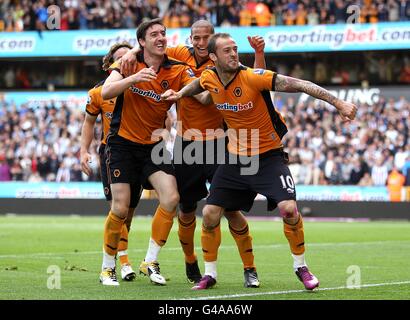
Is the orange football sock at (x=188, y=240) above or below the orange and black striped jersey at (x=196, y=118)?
below

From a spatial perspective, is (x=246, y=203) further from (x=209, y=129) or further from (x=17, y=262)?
(x=17, y=262)

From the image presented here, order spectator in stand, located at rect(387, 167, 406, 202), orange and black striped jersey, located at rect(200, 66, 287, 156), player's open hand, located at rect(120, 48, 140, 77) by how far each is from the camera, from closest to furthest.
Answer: orange and black striped jersey, located at rect(200, 66, 287, 156)
player's open hand, located at rect(120, 48, 140, 77)
spectator in stand, located at rect(387, 167, 406, 202)

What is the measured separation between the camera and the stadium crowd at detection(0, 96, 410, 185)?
28266 mm

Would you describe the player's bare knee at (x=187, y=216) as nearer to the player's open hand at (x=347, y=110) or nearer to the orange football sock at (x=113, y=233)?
the orange football sock at (x=113, y=233)

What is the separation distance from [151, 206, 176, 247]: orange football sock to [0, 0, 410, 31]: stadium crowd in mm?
22463

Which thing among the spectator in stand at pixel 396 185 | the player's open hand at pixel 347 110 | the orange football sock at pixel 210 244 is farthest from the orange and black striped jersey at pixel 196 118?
the spectator in stand at pixel 396 185

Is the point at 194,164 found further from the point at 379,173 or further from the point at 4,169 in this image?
the point at 4,169

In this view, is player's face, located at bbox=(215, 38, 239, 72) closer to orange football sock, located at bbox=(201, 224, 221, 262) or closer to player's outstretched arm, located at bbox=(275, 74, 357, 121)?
player's outstretched arm, located at bbox=(275, 74, 357, 121)

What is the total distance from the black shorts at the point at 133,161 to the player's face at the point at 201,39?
1.15 m

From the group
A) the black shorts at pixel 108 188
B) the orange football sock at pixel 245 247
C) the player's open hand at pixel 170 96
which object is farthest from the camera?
the black shorts at pixel 108 188

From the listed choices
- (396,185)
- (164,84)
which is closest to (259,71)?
(164,84)

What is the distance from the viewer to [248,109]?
9352 millimetres

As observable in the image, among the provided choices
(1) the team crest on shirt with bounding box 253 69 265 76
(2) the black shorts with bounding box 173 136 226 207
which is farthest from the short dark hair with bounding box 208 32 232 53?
(2) the black shorts with bounding box 173 136 226 207

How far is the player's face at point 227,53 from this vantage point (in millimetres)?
9281
